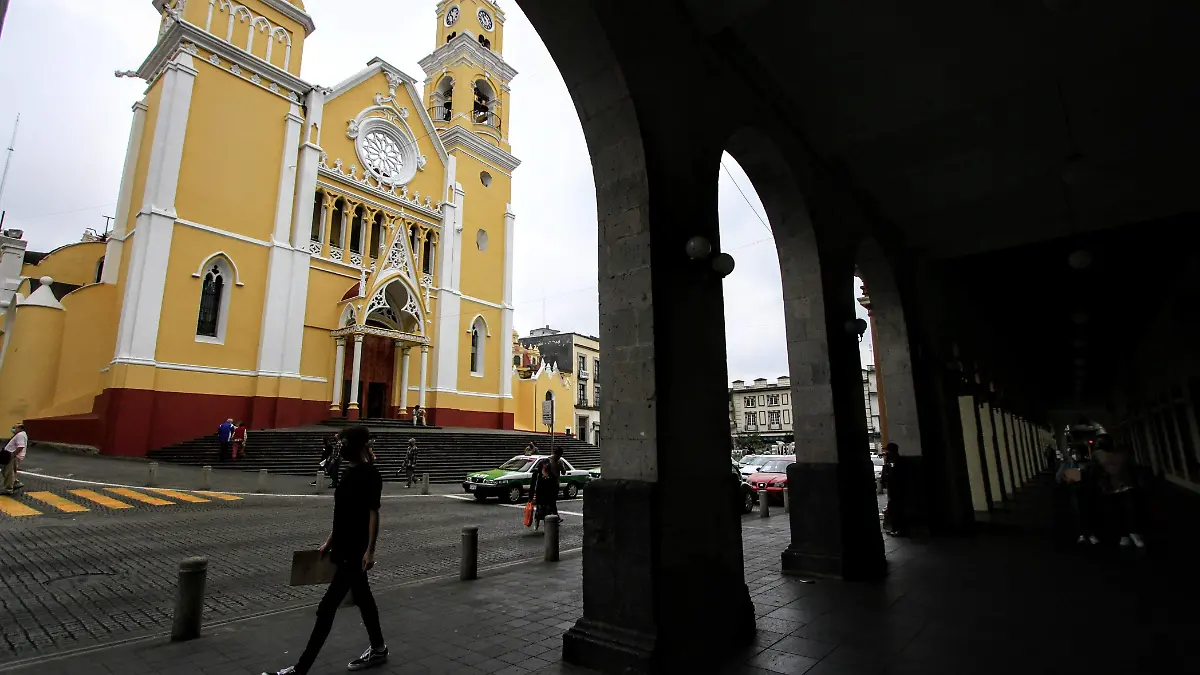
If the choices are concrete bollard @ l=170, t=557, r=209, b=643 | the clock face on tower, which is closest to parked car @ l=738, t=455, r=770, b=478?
concrete bollard @ l=170, t=557, r=209, b=643

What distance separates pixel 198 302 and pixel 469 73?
21.4m

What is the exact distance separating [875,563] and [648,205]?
493 cm

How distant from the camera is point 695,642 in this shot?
3.88 m

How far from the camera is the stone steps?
19031 millimetres

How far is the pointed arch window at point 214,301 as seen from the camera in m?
21.9

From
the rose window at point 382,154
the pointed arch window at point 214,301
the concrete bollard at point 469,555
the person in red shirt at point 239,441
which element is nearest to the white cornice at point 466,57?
the rose window at point 382,154

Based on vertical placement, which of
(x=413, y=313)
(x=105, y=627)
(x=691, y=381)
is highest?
(x=413, y=313)

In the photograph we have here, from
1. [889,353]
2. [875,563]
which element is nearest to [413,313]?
[889,353]

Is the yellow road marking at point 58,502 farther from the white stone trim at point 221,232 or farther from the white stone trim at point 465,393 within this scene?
the white stone trim at point 465,393

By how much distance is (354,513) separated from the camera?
3857 mm

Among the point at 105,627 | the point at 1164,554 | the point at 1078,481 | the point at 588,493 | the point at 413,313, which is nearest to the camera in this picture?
the point at 588,493

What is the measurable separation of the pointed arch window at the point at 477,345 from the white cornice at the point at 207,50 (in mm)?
14313

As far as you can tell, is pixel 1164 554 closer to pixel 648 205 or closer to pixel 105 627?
pixel 648 205

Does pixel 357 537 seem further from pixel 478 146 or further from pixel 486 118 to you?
pixel 486 118
